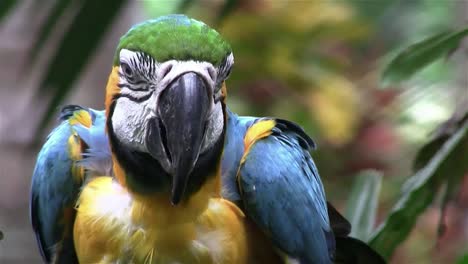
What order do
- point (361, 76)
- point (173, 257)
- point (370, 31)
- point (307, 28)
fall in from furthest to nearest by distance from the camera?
point (361, 76)
point (370, 31)
point (307, 28)
point (173, 257)

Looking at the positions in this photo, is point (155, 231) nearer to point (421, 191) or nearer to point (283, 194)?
point (283, 194)

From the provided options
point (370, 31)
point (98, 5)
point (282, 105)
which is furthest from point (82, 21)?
point (370, 31)

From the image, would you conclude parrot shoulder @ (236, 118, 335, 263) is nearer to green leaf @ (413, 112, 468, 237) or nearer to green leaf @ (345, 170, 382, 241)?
green leaf @ (345, 170, 382, 241)

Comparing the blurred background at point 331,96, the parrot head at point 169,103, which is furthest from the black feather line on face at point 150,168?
the blurred background at point 331,96

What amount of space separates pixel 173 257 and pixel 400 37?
2.47 metres

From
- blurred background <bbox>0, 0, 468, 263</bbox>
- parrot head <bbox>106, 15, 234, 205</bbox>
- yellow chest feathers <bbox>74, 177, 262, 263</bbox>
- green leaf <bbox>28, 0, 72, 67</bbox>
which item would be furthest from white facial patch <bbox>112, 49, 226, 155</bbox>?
blurred background <bbox>0, 0, 468, 263</bbox>

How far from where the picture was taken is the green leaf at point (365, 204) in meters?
1.25

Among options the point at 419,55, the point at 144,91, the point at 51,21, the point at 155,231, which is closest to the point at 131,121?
the point at 144,91

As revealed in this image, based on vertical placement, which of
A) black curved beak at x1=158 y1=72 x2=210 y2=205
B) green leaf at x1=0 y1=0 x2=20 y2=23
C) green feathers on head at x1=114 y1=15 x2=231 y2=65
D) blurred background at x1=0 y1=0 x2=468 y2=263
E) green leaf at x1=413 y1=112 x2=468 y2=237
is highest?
green feathers on head at x1=114 y1=15 x2=231 y2=65

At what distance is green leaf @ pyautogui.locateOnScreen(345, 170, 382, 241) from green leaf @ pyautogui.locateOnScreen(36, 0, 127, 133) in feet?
1.54

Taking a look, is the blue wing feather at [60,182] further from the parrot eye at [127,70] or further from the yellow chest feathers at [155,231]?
the parrot eye at [127,70]

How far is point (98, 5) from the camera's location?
3.95 feet

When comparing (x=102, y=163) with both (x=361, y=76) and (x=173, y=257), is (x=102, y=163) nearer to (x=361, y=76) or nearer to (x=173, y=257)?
(x=173, y=257)

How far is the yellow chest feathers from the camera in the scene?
42.9 inches
